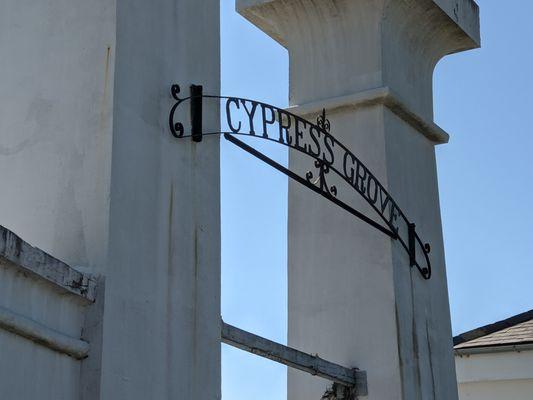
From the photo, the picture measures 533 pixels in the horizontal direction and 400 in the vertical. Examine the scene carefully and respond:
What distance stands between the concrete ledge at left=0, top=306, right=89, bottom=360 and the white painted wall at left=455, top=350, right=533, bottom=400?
8.44m

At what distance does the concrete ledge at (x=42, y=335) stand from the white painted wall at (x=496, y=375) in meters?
8.44

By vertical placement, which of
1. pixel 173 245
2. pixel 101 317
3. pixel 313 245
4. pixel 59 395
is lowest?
pixel 59 395

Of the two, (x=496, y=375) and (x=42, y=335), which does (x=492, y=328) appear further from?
(x=42, y=335)

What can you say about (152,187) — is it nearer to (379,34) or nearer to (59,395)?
(59,395)

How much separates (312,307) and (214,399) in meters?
3.41

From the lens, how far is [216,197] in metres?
8.16

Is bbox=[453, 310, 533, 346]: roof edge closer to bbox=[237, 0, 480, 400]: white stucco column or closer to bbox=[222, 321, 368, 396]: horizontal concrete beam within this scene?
bbox=[237, 0, 480, 400]: white stucco column

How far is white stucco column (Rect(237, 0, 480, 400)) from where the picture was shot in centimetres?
1070

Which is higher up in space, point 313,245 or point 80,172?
point 313,245

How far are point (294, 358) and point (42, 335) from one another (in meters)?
3.53

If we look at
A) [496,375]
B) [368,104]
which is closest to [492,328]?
[496,375]

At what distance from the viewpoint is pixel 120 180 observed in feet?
24.0

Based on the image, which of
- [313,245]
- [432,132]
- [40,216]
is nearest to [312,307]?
[313,245]

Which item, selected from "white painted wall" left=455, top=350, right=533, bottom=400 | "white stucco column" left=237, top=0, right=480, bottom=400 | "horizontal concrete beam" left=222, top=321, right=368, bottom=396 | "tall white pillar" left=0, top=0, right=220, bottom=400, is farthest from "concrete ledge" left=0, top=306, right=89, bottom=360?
"white painted wall" left=455, top=350, right=533, bottom=400
